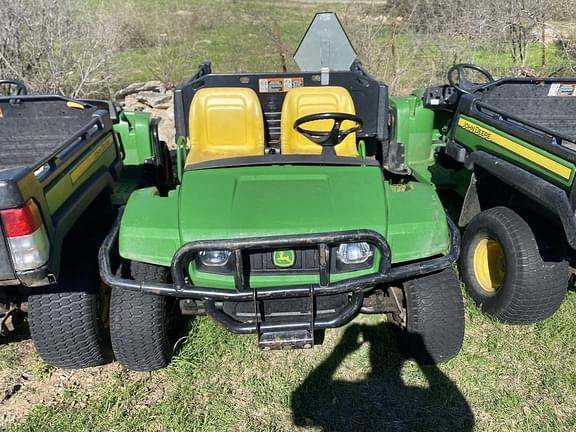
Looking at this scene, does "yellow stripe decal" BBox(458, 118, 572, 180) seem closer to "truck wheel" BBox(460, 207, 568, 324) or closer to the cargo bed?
the cargo bed

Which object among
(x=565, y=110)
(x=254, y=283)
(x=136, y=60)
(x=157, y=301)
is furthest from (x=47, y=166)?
(x=136, y=60)

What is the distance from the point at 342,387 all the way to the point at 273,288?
2.87 feet

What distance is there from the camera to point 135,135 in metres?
4.48

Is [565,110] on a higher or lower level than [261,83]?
lower

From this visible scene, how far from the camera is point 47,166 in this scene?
8.26 ft

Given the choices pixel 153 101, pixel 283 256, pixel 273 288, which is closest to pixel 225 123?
pixel 283 256

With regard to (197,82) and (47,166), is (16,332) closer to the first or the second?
(47,166)

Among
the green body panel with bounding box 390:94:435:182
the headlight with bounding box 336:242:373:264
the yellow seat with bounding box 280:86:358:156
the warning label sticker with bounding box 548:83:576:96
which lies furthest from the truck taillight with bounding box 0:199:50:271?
the warning label sticker with bounding box 548:83:576:96

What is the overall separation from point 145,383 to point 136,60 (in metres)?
9.13

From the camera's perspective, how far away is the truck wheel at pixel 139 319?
2678 millimetres

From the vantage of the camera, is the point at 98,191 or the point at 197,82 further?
the point at 197,82

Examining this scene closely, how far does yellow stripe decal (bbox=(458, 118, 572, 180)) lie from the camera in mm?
2707

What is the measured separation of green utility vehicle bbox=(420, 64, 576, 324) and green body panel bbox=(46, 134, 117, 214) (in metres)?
2.50

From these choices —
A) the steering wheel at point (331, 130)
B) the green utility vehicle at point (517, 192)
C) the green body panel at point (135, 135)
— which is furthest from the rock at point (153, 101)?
the green utility vehicle at point (517, 192)
